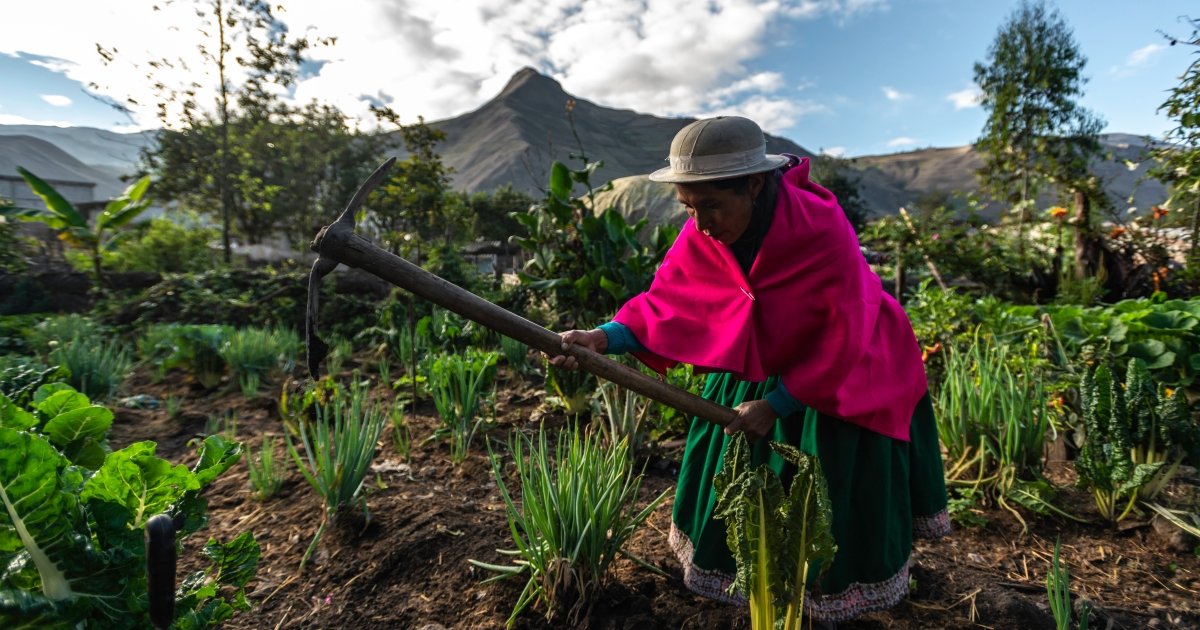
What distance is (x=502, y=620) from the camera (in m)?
1.59

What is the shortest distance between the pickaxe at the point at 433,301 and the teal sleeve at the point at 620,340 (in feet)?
0.59

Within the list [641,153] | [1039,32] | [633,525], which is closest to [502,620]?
[633,525]

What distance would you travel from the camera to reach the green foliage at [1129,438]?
2.04 metres

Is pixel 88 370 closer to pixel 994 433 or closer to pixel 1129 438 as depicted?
pixel 994 433

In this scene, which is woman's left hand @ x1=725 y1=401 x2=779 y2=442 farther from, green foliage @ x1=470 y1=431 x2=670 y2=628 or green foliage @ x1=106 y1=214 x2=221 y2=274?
green foliage @ x1=106 y1=214 x2=221 y2=274

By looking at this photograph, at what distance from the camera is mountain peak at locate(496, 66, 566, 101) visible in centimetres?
15012

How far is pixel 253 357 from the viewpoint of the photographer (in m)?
4.01

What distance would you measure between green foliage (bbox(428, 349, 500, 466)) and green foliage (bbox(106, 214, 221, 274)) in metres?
7.49

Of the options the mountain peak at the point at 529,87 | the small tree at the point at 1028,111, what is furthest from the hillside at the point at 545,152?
the small tree at the point at 1028,111

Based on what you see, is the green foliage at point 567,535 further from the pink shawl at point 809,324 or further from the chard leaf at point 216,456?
the chard leaf at point 216,456

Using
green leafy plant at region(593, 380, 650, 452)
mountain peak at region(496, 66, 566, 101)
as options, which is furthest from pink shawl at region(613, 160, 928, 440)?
mountain peak at region(496, 66, 566, 101)

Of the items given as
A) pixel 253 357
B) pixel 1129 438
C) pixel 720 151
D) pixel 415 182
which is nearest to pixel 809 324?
pixel 720 151

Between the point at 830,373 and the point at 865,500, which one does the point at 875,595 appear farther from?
the point at 830,373

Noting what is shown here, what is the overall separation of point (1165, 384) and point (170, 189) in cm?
2274
